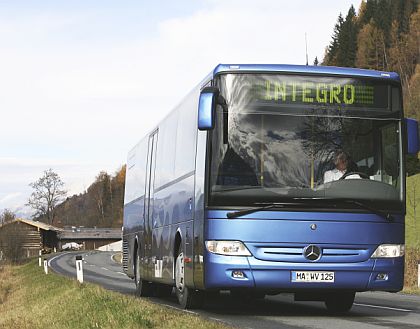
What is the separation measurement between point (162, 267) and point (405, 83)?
102 metres

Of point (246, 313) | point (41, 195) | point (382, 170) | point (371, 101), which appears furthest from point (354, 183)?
point (41, 195)

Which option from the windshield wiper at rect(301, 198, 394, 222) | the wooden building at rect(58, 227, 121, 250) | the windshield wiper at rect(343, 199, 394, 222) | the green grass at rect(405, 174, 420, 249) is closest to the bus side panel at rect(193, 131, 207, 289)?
the windshield wiper at rect(301, 198, 394, 222)

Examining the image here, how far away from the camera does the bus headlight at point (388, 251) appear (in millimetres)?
11617

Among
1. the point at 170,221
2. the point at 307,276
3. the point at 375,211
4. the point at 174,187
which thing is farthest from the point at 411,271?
the point at 307,276

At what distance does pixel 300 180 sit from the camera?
11.4 m

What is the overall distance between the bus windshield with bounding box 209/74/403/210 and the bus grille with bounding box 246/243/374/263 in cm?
63

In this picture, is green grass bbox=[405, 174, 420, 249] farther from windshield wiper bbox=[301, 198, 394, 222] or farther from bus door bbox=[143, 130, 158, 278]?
windshield wiper bbox=[301, 198, 394, 222]

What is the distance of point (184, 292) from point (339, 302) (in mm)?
2452

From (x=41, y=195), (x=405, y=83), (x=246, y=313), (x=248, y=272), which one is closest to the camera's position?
(x=248, y=272)

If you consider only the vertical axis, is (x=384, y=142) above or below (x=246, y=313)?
above

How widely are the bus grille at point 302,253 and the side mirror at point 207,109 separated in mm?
1666

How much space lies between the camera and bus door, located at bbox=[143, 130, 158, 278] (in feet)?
56.2

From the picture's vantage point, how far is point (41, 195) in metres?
128

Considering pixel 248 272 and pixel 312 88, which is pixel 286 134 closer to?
pixel 312 88
